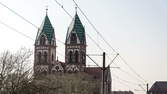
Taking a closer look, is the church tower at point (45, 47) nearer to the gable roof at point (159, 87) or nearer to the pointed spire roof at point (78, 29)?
the pointed spire roof at point (78, 29)

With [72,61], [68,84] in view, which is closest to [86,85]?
[68,84]

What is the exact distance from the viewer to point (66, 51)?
72.7m

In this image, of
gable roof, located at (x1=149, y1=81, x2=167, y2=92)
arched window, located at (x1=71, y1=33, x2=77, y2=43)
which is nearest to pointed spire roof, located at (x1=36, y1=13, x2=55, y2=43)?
arched window, located at (x1=71, y1=33, x2=77, y2=43)

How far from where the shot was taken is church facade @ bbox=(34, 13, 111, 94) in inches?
2844

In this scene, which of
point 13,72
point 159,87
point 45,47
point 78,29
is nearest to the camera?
point 13,72

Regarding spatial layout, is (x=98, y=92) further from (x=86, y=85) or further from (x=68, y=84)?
(x=68, y=84)

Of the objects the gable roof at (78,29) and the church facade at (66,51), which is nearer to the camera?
the church facade at (66,51)

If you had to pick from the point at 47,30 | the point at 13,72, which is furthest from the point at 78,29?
the point at 13,72

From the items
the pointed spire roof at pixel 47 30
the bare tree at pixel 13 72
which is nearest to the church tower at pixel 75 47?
the pointed spire roof at pixel 47 30

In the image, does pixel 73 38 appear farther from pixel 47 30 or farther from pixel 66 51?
pixel 47 30

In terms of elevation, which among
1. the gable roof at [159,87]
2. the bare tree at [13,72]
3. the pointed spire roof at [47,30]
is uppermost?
the pointed spire roof at [47,30]

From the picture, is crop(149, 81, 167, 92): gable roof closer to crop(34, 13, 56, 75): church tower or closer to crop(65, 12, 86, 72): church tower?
crop(34, 13, 56, 75): church tower

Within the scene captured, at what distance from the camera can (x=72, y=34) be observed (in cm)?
7256

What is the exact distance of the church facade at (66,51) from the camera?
72250 mm
